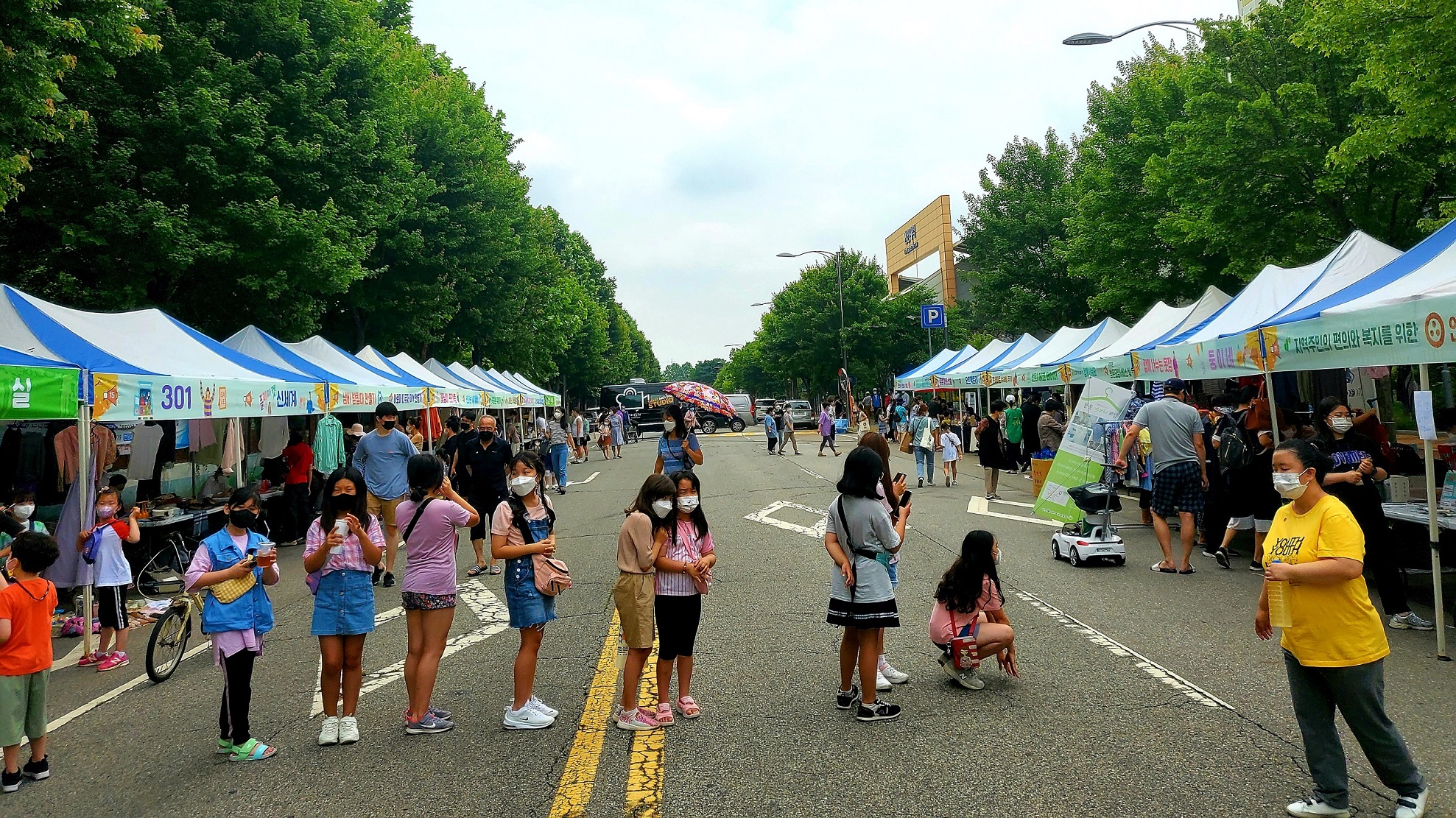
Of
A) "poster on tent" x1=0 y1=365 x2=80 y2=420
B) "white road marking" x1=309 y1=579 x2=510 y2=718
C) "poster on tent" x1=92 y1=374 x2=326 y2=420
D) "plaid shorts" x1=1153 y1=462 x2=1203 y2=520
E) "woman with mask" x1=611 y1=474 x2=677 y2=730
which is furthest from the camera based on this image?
"plaid shorts" x1=1153 y1=462 x2=1203 y2=520

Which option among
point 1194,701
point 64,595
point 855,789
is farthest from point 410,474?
point 64,595

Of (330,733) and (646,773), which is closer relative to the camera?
(646,773)

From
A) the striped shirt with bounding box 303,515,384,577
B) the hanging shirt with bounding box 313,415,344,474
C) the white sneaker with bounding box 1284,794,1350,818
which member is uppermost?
the hanging shirt with bounding box 313,415,344,474

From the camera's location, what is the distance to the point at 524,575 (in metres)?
5.10

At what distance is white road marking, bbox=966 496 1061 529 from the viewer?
1275cm

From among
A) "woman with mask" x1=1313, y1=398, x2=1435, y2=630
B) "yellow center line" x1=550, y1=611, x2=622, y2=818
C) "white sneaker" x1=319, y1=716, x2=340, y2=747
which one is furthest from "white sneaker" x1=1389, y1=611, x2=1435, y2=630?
"white sneaker" x1=319, y1=716, x2=340, y2=747

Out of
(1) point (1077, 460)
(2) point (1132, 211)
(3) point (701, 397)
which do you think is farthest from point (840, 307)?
(1) point (1077, 460)

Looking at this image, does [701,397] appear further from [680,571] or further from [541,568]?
[680,571]

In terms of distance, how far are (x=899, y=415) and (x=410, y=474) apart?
98.6ft

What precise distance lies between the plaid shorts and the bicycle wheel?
868 cm

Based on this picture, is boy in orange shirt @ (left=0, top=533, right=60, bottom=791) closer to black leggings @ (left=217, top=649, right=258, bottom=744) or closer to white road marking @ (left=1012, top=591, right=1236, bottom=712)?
black leggings @ (left=217, top=649, right=258, bottom=744)

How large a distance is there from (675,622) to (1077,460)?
23.1ft

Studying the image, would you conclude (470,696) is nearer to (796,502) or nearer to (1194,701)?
(1194,701)

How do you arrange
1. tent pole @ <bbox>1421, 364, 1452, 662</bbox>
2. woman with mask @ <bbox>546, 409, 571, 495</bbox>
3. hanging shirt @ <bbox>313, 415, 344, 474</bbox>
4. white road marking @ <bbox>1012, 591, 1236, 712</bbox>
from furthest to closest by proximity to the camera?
woman with mask @ <bbox>546, 409, 571, 495</bbox> → hanging shirt @ <bbox>313, 415, 344, 474</bbox> → tent pole @ <bbox>1421, 364, 1452, 662</bbox> → white road marking @ <bbox>1012, 591, 1236, 712</bbox>
